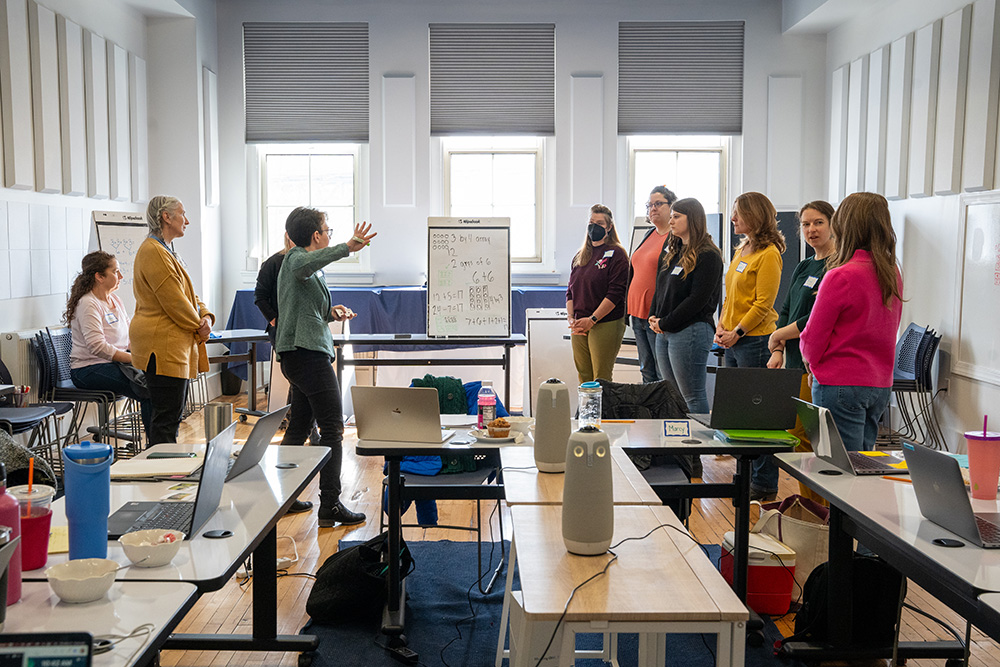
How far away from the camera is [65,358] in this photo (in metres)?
5.14

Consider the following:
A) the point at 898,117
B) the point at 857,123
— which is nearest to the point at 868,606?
the point at 898,117

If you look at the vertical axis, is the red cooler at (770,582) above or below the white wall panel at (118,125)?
below

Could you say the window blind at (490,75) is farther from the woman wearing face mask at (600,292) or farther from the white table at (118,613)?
the white table at (118,613)

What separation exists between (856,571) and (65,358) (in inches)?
177

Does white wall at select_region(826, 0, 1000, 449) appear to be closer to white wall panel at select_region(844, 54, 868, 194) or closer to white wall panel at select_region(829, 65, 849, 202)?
white wall panel at select_region(844, 54, 868, 194)

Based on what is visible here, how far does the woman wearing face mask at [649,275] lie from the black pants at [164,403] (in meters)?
2.46

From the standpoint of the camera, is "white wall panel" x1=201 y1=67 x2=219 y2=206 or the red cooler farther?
"white wall panel" x1=201 y1=67 x2=219 y2=206

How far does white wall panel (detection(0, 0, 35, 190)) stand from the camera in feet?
16.1

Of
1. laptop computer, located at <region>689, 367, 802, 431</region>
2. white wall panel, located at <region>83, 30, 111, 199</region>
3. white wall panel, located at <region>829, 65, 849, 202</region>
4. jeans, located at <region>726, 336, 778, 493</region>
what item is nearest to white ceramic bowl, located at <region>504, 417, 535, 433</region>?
laptop computer, located at <region>689, 367, 802, 431</region>

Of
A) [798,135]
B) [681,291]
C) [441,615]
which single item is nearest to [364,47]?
[798,135]

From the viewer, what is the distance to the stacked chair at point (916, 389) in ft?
17.5

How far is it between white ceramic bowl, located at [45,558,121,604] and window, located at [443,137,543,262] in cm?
655

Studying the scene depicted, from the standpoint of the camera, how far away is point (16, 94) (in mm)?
5031

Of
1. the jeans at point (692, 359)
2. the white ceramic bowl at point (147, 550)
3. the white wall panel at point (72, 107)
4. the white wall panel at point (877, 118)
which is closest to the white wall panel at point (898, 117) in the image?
the white wall panel at point (877, 118)
